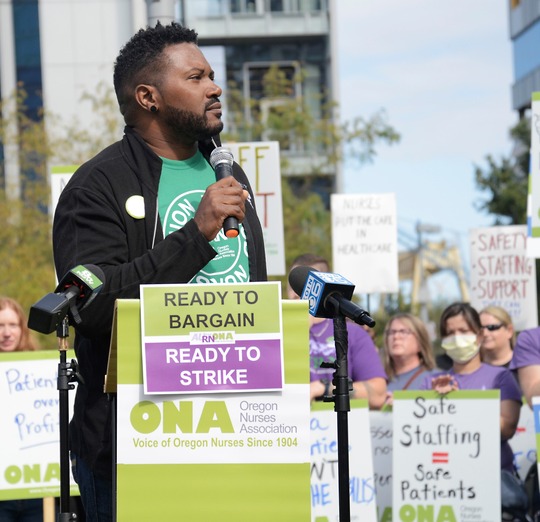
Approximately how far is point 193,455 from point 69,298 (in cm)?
56

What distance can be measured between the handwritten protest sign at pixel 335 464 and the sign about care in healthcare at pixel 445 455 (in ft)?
0.72

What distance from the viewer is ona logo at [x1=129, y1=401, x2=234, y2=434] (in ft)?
12.2

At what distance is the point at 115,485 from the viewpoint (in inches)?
146

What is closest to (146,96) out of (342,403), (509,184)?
(342,403)

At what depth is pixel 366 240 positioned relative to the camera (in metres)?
13.3

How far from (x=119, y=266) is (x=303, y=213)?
67.9 feet

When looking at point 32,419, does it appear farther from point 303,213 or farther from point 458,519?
point 303,213

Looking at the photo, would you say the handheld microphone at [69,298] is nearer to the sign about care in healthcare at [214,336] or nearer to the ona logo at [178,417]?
the sign about care in healthcare at [214,336]

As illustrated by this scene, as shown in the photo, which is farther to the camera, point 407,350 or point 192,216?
point 407,350

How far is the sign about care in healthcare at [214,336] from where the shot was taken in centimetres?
371

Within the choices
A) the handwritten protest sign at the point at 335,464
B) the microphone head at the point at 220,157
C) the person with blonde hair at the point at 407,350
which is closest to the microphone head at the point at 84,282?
the microphone head at the point at 220,157

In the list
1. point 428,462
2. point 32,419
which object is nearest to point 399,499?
point 428,462

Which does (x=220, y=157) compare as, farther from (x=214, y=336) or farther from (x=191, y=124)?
(x=214, y=336)

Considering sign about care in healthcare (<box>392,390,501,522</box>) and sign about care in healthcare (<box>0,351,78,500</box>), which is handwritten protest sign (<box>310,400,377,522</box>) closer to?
sign about care in healthcare (<box>392,390,501,522</box>)
